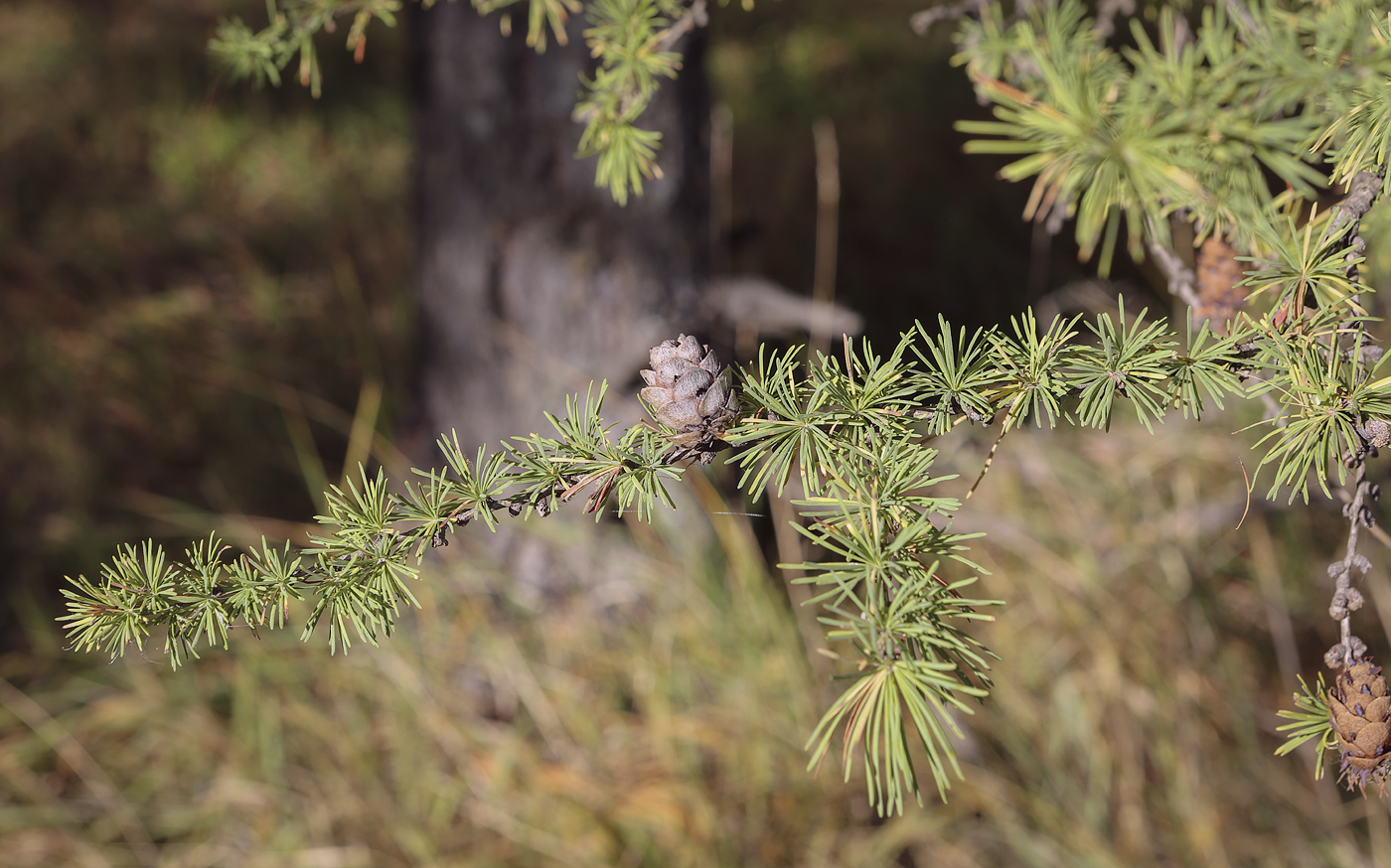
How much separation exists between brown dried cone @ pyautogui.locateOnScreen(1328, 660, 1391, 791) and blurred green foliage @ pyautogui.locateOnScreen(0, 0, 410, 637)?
151 centimetres

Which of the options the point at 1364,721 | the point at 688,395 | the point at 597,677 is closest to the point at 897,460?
the point at 688,395

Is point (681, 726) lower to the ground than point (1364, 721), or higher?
lower

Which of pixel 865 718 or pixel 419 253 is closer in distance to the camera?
pixel 865 718

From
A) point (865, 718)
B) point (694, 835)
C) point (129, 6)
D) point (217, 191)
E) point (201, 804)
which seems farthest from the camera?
point (129, 6)

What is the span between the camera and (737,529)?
1.41 m

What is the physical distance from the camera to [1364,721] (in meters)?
0.35

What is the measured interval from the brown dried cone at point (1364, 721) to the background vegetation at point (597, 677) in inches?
25.1

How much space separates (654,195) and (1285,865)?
124 cm

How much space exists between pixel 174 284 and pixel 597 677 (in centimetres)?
179

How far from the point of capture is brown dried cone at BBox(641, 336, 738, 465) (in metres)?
0.37

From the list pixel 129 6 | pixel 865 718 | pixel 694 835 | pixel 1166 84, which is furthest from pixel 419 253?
pixel 129 6

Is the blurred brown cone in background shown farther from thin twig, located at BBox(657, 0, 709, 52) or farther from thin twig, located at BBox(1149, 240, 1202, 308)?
thin twig, located at BBox(657, 0, 709, 52)

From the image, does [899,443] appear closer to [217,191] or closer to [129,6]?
[217,191]

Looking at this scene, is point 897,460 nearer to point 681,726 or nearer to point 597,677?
point 681,726
